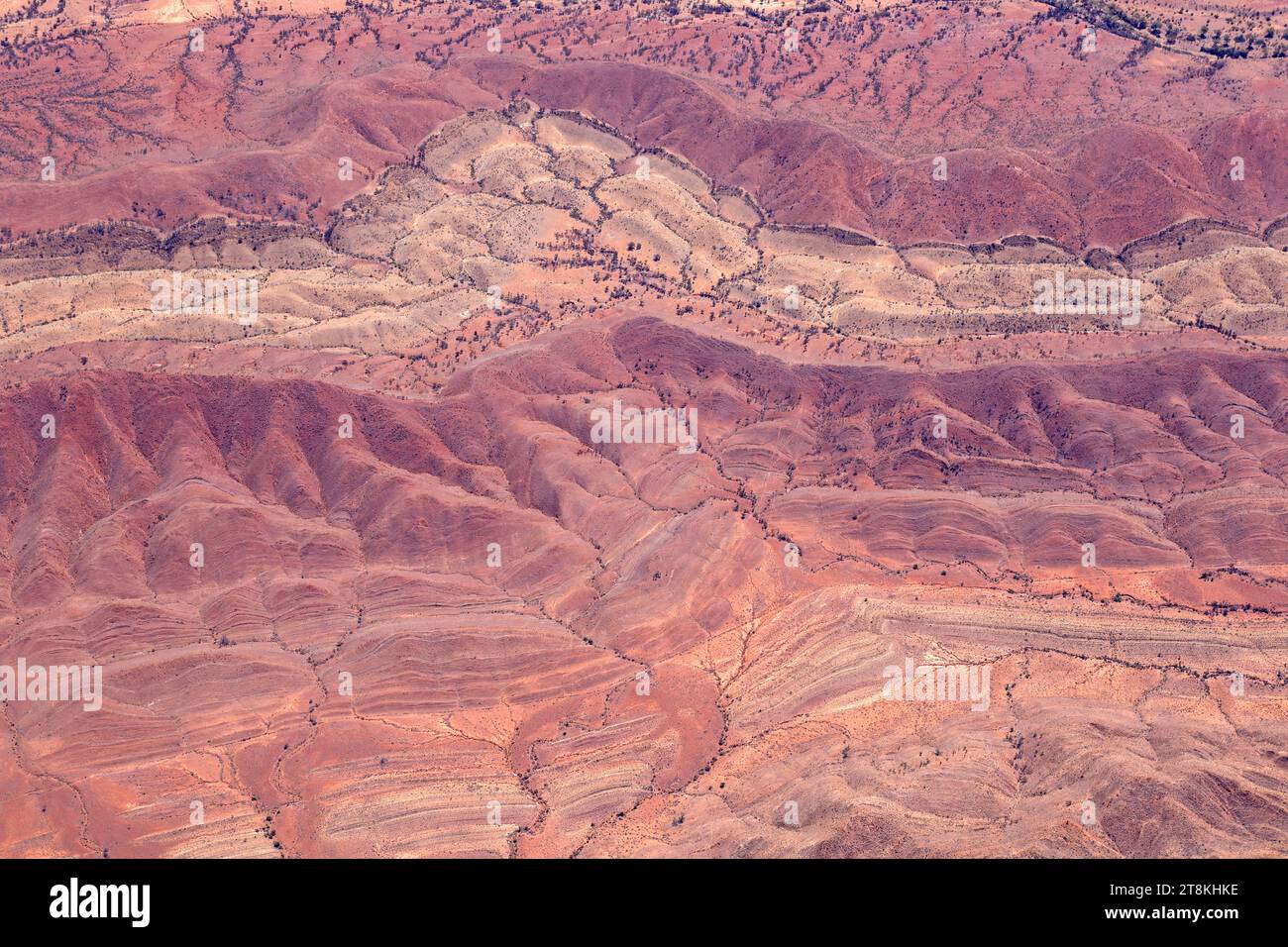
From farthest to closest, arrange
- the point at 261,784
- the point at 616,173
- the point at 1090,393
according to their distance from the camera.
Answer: the point at 616,173 → the point at 1090,393 → the point at 261,784

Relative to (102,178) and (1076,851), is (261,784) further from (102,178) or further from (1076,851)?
(102,178)

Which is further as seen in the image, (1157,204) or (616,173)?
(616,173)

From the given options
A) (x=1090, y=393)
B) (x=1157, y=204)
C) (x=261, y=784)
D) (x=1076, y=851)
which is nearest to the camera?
(x=1076, y=851)

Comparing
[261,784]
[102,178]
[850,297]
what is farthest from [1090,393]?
[102,178]

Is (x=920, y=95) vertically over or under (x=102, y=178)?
over

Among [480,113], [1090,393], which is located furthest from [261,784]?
[480,113]

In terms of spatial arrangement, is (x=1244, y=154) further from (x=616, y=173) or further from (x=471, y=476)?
(x=471, y=476)

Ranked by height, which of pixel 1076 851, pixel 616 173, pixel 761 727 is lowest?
pixel 1076 851
